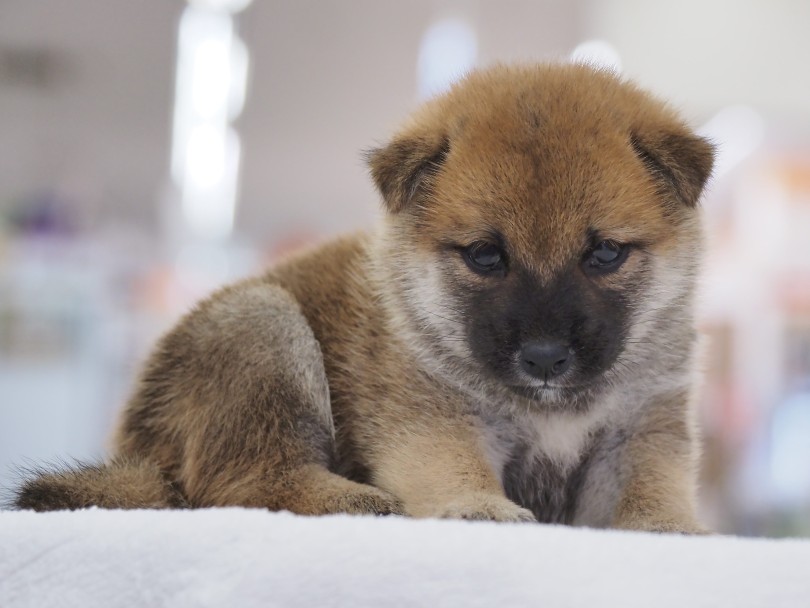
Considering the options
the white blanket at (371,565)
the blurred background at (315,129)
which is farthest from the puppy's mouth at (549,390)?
the blurred background at (315,129)

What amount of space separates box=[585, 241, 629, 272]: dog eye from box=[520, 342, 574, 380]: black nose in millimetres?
167

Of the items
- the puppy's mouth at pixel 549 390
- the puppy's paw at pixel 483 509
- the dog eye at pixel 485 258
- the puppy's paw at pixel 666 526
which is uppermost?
the dog eye at pixel 485 258

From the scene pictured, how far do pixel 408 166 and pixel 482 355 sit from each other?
344 mm

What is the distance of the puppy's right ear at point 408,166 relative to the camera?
4.58 ft

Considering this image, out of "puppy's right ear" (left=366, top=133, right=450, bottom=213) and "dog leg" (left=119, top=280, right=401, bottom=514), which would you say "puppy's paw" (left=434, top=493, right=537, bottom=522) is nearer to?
"dog leg" (left=119, top=280, right=401, bottom=514)

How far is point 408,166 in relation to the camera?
1393 millimetres

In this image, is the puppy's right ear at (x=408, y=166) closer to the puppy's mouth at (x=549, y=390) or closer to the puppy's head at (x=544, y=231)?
the puppy's head at (x=544, y=231)

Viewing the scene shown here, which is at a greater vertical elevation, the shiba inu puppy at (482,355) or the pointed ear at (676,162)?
the pointed ear at (676,162)

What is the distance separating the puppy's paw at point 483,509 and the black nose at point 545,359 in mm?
185

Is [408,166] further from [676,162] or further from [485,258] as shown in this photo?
[676,162]

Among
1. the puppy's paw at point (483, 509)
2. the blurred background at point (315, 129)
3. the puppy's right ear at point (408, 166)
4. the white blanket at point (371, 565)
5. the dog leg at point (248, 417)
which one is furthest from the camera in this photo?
the blurred background at point (315, 129)

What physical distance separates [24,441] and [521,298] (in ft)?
13.6

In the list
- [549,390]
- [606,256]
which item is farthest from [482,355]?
[606,256]

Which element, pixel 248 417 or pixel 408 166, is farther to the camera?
pixel 408 166
